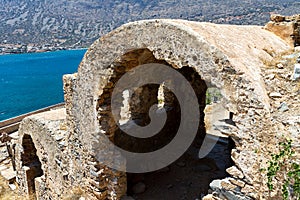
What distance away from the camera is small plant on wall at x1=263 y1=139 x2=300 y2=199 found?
134 inches

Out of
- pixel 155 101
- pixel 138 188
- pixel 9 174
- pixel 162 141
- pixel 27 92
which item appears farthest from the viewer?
pixel 27 92

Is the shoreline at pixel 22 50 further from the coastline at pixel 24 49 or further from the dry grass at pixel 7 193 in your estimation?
the dry grass at pixel 7 193

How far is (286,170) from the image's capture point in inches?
138

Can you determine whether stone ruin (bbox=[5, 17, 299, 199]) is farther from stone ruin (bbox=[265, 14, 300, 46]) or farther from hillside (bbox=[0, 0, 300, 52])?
hillside (bbox=[0, 0, 300, 52])

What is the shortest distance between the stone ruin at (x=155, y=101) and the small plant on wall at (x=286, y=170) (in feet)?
0.30

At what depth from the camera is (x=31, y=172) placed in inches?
372

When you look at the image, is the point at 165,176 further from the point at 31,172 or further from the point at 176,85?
the point at 31,172

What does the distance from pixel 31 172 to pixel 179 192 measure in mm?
5347

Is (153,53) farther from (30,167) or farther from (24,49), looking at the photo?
(24,49)

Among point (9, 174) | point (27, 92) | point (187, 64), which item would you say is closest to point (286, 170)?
point (187, 64)

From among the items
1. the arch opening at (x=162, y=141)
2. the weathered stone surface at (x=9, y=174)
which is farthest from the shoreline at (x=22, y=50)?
the arch opening at (x=162, y=141)

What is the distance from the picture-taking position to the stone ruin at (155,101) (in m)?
3.74

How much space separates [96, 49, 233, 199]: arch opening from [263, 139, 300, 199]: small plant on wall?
2646 millimetres

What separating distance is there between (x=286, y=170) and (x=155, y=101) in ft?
18.1
